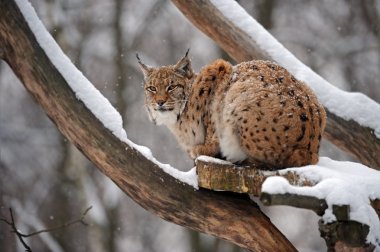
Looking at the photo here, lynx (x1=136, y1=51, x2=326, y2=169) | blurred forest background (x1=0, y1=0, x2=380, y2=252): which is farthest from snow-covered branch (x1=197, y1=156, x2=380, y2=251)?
blurred forest background (x1=0, y1=0, x2=380, y2=252)

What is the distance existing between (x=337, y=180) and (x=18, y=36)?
2.95 m

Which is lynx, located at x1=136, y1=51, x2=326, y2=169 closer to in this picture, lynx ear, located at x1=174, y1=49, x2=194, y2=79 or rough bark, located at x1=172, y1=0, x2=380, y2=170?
lynx ear, located at x1=174, y1=49, x2=194, y2=79

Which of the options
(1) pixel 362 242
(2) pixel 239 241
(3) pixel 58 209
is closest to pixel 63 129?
(2) pixel 239 241

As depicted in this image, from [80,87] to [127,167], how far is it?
800 millimetres

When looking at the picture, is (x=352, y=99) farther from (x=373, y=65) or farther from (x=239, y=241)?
(x=373, y=65)

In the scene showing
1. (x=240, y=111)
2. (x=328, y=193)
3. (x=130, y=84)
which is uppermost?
(x=328, y=193)

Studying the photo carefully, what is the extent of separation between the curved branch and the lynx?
442 millimetres

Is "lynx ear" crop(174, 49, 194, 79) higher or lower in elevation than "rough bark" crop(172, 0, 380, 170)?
lower

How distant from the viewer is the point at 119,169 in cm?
553

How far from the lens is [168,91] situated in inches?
239

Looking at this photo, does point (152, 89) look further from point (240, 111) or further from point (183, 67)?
point (240, 111)

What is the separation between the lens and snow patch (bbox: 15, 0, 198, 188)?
5.60 meters

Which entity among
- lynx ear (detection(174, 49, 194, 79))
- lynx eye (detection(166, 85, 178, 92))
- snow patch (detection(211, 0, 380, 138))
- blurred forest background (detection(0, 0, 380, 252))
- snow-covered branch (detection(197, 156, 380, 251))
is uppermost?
snow patch (detection(211, 0, 380, 138))

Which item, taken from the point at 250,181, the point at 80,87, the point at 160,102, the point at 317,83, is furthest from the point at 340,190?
the point at 317,83
